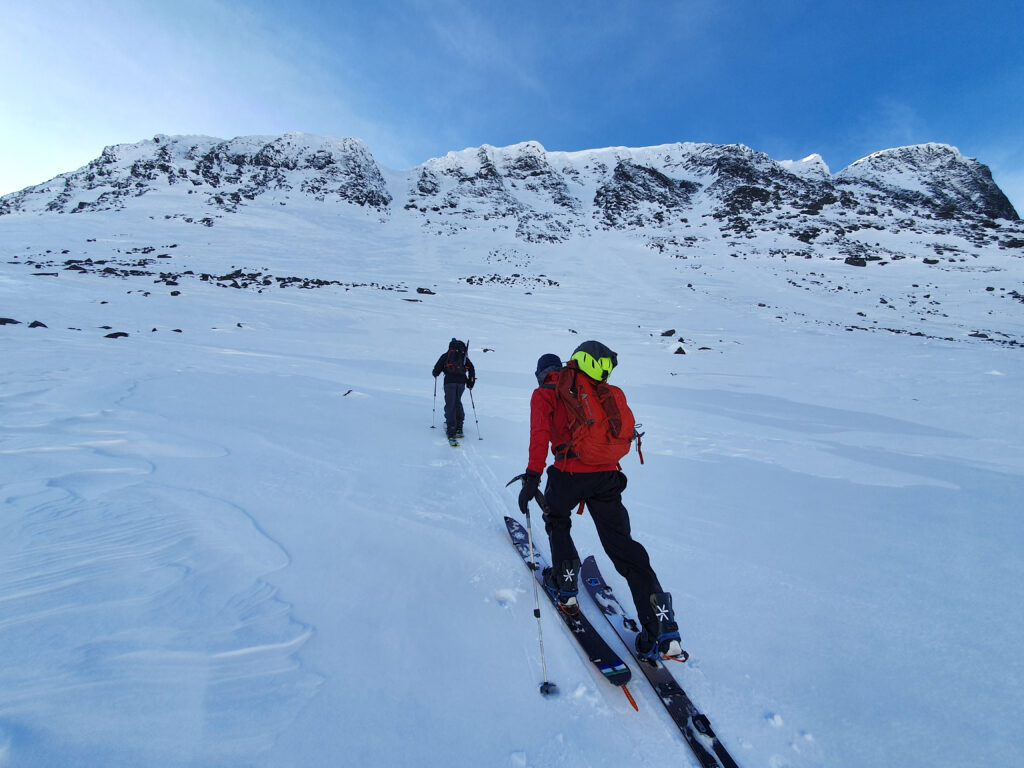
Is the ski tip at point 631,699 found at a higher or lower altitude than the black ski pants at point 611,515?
lower

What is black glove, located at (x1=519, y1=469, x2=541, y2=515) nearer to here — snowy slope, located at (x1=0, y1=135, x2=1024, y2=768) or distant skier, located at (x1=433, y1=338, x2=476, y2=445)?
snowy slope, located at (x1=0, y1=135, x2=1024, y2=768)

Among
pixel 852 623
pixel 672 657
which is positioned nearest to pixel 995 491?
pixel 852 623

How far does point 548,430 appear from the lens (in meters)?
2.60

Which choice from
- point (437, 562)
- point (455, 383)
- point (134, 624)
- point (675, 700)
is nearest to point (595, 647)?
point (675, 700)

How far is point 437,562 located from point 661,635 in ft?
5.15

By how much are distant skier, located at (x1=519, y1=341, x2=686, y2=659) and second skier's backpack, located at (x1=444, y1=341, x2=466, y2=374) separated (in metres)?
3.83

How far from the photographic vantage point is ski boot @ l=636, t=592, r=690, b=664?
2.29 m

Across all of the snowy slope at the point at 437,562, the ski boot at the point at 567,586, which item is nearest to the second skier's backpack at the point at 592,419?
the ski boot at the point at 567,586

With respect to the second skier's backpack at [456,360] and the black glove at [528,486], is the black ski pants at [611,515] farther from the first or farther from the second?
the second skier's backpack at [456,360]

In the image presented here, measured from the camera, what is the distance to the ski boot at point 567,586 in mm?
2654

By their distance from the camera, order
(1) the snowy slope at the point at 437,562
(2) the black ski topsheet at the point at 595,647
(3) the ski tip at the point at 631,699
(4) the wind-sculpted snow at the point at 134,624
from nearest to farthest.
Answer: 1. (4) the wind-sculpted snow at the point at 134,624
2. (1) the snowy slope at the point at 437,562
3. (3) the ski tip at the point at 631,699
4. (2) the black ski topsheet at the point at 595,647

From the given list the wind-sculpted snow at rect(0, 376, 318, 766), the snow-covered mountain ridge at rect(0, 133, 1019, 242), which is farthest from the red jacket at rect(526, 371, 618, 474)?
the snow-covered mountain ridge at rect(0, 133, 1019, 242)

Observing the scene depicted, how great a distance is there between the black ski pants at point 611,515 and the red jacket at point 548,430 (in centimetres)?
5

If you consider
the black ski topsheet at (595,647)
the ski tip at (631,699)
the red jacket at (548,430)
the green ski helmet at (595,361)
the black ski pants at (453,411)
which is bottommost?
the ski tip at (631,699)
